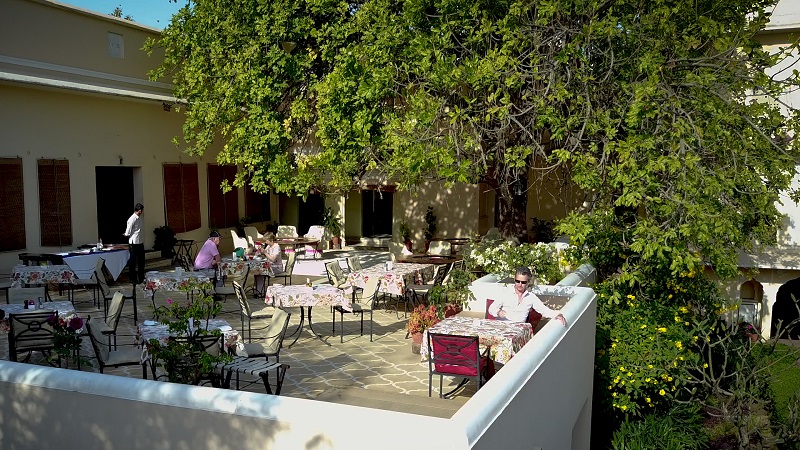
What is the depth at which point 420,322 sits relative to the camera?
10.7 metres

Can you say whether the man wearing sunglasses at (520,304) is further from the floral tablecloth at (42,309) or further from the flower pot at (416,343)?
the floral tablecloth at (42,309)

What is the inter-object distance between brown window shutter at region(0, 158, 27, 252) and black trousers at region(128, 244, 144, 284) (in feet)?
7.26

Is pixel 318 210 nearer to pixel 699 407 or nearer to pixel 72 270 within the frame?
pixel 72 270

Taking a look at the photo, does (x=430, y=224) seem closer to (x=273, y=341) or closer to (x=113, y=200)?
(x=113, y=200)

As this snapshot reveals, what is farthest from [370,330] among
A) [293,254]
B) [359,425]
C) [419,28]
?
[359,425]

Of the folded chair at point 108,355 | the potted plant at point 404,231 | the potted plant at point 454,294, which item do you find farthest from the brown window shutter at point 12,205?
the potted plant at point 404,231

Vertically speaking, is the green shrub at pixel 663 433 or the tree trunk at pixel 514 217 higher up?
the tree trunk at pixel 514 217

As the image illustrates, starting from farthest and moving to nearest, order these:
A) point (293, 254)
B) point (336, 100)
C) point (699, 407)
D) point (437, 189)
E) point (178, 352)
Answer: point (437, 189)
point (293, 254)
point (336, 100)
point (699, 407)
point (178, 352)

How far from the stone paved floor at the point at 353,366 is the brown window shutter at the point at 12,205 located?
2438 mm

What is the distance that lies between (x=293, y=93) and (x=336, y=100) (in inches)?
111

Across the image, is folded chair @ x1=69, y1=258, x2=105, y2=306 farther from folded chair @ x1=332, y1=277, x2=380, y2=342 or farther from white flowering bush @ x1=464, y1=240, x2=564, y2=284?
white flowering bush @ x1=464, y1=240, x2=564, y2=284

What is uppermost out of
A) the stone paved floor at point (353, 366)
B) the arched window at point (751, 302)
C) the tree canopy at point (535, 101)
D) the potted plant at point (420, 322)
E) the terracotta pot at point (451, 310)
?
the tree canopy at point (535, 101)

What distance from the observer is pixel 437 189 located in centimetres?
2308

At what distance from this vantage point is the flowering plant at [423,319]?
10500mm
